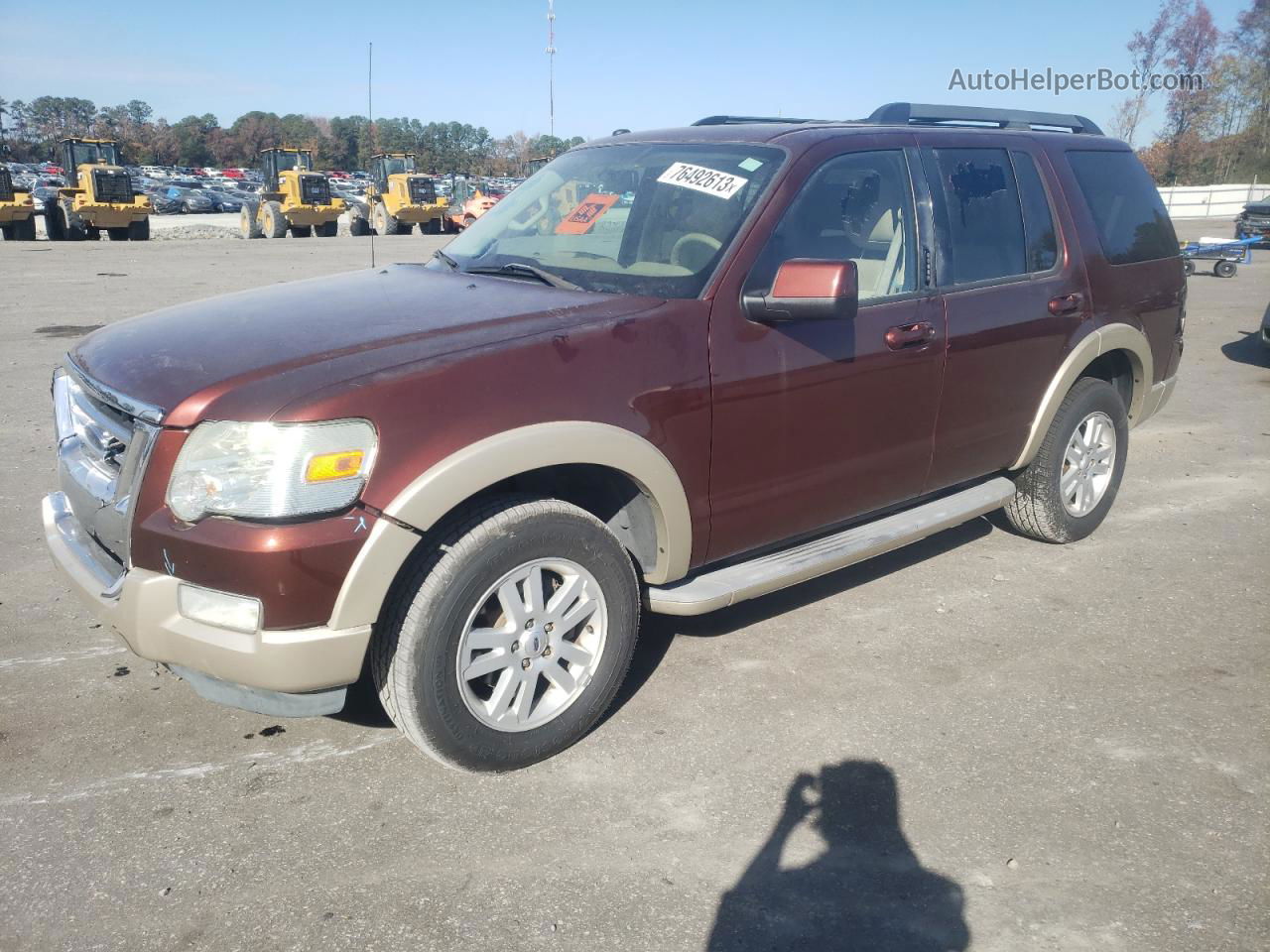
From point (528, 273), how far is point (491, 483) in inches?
44.4

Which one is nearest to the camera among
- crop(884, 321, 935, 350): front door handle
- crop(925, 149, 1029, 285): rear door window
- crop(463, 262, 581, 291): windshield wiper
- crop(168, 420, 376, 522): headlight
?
crop(168, 420, 376, 522): headlight

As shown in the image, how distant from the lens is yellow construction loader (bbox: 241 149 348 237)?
28766mm

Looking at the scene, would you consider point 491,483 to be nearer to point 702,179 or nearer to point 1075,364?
point 702,179

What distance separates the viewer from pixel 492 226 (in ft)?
14.0

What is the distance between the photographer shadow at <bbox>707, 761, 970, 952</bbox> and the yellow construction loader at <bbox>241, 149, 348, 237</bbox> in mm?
28919

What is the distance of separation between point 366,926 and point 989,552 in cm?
364

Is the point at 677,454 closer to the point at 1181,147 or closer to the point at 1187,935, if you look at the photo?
the point at 1187,935

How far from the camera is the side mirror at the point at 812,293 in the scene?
3.17 meters

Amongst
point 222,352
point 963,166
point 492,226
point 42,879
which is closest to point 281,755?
point 42,879

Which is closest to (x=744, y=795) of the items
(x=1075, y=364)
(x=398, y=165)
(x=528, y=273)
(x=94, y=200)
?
(x=528, y=273)

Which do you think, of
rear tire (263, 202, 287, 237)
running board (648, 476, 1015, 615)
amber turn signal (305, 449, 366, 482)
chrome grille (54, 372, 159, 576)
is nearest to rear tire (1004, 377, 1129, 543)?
running board (648, 476, 1015, 615)

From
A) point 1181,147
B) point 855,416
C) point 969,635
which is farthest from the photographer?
point 1181,147

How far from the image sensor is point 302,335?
3.01m

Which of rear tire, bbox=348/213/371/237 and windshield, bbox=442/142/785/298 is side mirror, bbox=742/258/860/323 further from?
rear tire, bbox=348/213/371/237
